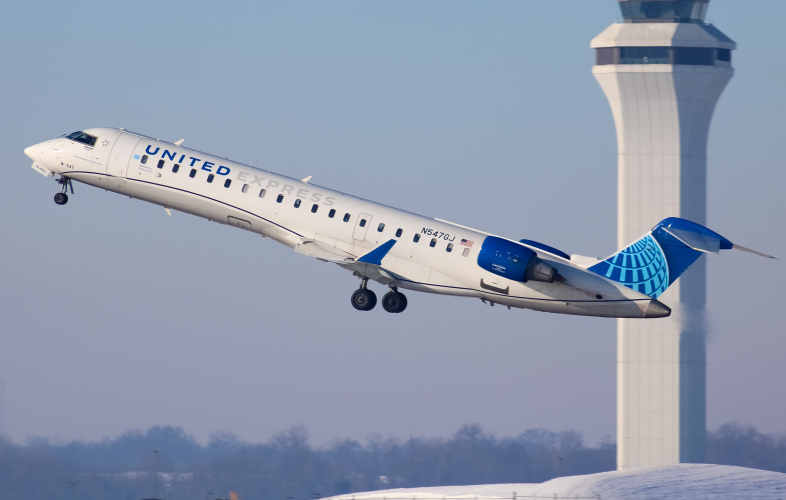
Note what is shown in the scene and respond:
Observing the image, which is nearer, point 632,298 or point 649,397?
Result: point 632,298

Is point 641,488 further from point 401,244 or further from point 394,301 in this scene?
point 401,244

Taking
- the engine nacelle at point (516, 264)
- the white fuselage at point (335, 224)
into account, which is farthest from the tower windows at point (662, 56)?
the engine nacelle at point (516, 264)

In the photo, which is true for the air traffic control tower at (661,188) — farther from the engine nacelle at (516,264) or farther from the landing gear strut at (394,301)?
the engine nacelle at (516,264)

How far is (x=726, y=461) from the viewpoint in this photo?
9356cm

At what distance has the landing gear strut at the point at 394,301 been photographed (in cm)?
4959

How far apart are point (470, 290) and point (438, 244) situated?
1.71m

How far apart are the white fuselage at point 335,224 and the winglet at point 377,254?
209 millimetres

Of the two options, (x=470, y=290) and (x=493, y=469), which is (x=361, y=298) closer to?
(x=470, y=290)

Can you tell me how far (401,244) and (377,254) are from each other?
2.65ft

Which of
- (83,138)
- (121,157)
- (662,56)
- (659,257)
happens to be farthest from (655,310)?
(662,56)

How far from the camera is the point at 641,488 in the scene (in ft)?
173

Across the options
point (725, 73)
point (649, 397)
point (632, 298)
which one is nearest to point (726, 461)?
point (649, 397)

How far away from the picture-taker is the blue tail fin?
47.9 meters

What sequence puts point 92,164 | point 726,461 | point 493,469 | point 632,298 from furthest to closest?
point 726,461 < point 493,469 < point 92,164 < point 632,298
